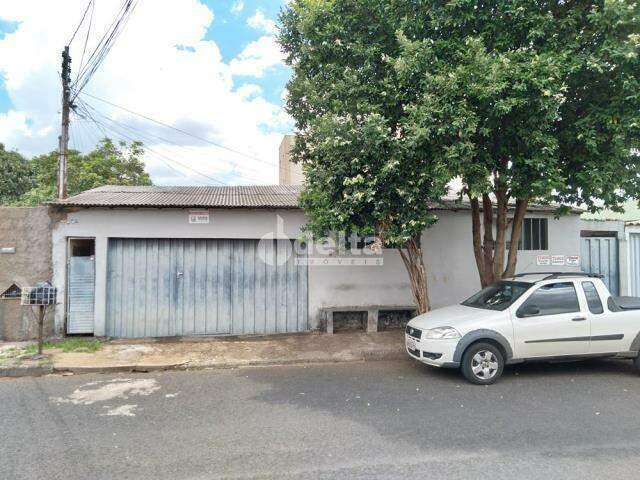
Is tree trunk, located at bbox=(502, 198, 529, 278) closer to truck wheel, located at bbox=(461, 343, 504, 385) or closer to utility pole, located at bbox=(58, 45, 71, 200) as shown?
truck wheel, located at bbox=(461, 343, 504, 385)

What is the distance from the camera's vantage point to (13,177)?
21750 millimetres

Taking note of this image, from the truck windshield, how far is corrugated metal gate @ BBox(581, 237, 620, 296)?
5013 mm

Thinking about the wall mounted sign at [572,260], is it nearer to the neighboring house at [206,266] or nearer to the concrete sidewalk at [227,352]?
the neighboring house at [206,266]

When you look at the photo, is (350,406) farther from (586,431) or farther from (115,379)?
(115,379)

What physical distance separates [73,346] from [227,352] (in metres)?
2.83

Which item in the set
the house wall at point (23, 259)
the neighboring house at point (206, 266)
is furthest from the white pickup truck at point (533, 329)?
the house wall at point (23, 259)

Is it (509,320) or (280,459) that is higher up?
(509,320)

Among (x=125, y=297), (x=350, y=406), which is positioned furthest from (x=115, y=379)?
(x=350, y=406)

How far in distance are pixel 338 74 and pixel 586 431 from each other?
595 centimetres

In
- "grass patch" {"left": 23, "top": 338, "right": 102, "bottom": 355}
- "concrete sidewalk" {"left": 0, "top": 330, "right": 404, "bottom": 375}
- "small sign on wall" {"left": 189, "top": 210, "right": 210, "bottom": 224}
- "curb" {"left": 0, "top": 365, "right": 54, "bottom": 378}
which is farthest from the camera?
"small sign on wall" {"left": 189, "top": 210, "right": 210, "bottom": 224}

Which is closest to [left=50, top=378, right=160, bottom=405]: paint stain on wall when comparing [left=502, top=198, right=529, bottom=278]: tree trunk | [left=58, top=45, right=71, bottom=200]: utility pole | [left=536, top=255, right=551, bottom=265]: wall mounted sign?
[left=502, top=198, right=529, bottom=278]: tree trunk

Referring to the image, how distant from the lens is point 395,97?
20.1 ft

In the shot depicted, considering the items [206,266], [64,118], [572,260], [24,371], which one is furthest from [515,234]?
[64,118]

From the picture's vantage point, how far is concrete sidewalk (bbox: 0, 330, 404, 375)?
6508 millimetres
